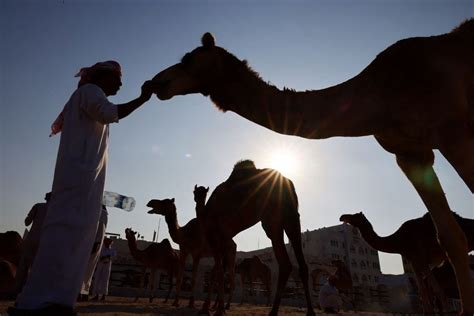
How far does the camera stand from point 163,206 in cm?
1229

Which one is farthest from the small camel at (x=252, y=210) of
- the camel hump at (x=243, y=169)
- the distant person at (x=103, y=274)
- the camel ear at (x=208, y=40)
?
the distant person at (x=103, y=274)

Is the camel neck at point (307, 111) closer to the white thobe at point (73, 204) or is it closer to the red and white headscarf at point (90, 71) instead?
the red and white headscarf at point (90, 71)

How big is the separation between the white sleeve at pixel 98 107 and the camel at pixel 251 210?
5.02m

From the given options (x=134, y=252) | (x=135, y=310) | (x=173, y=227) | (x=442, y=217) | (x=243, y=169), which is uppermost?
(x=243, y=169)

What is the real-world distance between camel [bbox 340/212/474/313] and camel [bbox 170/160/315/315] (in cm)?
240

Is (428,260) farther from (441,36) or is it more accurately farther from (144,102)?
(144,102)

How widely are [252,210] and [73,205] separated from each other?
5.97 m

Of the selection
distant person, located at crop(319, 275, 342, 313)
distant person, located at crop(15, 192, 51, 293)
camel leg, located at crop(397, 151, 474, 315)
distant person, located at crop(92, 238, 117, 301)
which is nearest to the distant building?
distant person, located at crop(319, 275, 342, 313)

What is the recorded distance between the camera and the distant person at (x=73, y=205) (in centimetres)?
254

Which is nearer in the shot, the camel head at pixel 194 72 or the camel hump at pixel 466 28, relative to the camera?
the camel head at pixel 194 72

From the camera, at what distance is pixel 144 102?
3244 millimetres

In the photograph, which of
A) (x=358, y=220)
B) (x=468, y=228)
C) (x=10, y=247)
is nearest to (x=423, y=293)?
(x=358, y=220)

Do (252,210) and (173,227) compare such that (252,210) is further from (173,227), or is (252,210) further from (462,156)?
(462,156)

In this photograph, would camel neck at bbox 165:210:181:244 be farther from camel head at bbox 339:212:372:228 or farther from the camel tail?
the camel tail
